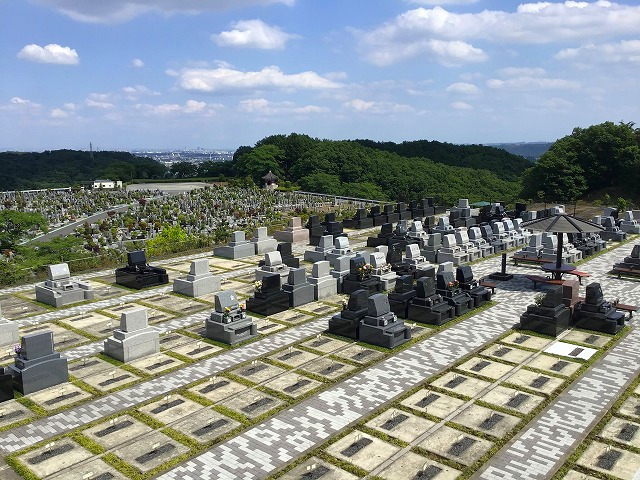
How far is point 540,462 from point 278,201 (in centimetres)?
4942

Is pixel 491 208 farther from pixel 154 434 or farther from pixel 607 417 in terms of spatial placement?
pixel 154 434

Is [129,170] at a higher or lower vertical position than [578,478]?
higher

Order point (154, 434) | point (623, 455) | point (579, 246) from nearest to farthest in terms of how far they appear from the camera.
Answer: point (623, 455)
point (154, 434)
point (579, 246)

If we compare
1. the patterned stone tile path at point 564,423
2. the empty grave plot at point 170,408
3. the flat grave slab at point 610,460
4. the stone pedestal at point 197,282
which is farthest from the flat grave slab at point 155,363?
the flat grave slab at point 610,460

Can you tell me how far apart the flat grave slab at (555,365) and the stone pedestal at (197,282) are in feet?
44.6

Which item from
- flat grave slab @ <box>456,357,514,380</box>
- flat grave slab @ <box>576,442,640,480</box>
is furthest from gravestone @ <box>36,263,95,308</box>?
flat grave slab @ <box>576,442,640,480</box>

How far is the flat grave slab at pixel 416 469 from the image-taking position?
10.2 meters

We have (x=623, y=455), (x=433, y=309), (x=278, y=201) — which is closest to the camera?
(x=623, y=455)

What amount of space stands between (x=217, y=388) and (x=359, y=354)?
453 cm

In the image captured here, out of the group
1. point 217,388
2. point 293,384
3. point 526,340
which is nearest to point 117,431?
point 217,388

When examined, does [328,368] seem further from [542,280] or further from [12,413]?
[542,280]

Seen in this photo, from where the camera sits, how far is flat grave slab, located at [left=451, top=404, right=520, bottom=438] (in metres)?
11.9

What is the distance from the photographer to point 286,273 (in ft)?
81.4

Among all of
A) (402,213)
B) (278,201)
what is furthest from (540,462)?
(278,201)
